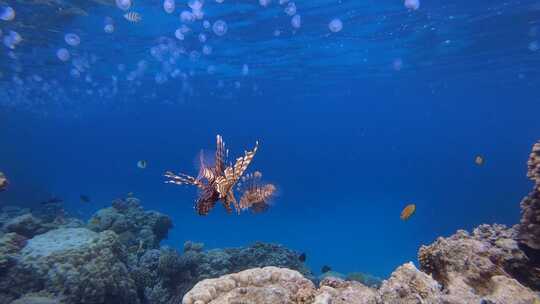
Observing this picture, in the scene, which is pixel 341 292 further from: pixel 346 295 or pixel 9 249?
pixel 9 249

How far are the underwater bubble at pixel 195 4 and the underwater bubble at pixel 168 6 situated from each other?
2.72ft

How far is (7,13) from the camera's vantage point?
18422 mm

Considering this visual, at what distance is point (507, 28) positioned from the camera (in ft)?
74.6

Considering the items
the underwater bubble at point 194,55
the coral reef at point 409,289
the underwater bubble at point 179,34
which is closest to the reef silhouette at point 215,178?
the coral reef at point 409,289

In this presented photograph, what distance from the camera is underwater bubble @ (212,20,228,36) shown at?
21.9 metres

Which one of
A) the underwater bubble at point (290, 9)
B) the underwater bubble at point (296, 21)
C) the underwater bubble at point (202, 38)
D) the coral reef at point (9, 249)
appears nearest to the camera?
the coral reef at point (9, 249)

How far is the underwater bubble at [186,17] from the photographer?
66.3ft

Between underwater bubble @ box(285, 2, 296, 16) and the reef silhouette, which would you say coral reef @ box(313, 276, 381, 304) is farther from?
underwater bubble @ box(285, 2, 296, 16)

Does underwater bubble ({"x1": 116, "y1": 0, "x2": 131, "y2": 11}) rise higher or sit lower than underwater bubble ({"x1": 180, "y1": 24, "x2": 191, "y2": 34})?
lower

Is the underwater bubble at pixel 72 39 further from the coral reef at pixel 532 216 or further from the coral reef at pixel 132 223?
the coral reef at pixel 532 216

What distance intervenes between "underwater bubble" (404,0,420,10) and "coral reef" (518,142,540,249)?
16047 millimetres

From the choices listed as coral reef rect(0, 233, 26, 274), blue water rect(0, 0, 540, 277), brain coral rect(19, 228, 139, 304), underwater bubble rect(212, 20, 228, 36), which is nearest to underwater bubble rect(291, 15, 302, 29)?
blue water rect(0, 0, 540, 277)

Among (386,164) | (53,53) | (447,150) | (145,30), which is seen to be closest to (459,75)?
(145,30)

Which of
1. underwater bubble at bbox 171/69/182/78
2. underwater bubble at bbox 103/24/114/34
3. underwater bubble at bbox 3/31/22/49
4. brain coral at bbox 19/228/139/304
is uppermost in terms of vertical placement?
underwater bubble at bbox 171/69/182/78
